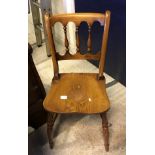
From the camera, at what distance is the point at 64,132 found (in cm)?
172

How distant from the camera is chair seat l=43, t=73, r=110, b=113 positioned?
1.37 meters

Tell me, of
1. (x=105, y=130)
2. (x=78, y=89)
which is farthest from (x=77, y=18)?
(x=105, y=130)

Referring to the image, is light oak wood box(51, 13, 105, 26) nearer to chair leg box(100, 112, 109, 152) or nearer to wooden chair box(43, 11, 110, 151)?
wooden chair box(43, 11, 110, 151)

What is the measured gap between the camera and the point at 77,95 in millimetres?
1451

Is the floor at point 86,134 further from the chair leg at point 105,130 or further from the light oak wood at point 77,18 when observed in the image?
the light oak wood at point 77,18

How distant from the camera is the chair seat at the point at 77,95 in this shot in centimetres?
137

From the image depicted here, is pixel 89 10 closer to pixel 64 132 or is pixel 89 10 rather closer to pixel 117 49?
pixel 117 49

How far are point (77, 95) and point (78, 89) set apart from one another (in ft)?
0.18

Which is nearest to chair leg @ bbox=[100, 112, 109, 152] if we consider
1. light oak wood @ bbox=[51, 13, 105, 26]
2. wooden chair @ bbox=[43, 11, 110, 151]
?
wooden chair @ bbox=[43, 11, 110, 151]

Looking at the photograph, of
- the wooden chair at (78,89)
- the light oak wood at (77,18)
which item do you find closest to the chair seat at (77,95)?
the wooden chair at (78,89)

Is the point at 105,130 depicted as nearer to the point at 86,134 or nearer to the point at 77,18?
the point at 86,134

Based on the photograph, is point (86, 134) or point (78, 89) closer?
point (78, 89)
